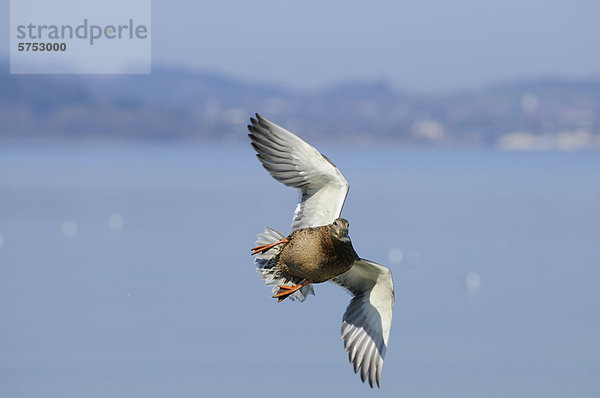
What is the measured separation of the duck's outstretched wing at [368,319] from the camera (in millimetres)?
7188

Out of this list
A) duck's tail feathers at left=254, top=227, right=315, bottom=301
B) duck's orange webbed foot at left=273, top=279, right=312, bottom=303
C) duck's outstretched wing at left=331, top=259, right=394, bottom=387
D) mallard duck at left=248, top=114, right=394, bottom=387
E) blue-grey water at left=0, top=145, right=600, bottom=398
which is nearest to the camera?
mallard duck at left=248, top=114, right=394, bottom=387

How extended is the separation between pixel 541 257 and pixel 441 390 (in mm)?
6574

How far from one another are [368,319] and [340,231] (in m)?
1.03

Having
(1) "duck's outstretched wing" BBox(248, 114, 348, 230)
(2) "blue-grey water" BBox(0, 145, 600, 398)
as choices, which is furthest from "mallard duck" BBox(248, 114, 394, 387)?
(2) "blue-grey water" BBox(0, 145, 600, 398)

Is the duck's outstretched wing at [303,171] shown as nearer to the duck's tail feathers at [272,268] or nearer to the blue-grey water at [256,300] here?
the duck's tail feathers at [272,268]

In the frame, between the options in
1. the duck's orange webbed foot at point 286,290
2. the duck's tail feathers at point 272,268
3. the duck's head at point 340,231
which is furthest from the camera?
the duck's tail feathers at point 272,268

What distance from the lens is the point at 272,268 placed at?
7117 mm

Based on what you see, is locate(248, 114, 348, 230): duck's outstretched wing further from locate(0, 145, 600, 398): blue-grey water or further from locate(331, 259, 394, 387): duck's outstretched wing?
locate(0, 145, 600, 398): blue-grey water

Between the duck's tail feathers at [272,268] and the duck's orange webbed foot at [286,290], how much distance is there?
0.36ft

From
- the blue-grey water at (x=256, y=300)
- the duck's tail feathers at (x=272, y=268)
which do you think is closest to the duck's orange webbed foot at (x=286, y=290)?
the duck's tail feathers at (x=272, y=268)

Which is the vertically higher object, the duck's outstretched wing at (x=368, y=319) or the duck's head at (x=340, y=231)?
the duck's head at (x=340, y=231)

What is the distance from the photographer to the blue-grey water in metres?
8.79

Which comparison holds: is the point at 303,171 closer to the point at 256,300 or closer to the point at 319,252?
the point at 319,252

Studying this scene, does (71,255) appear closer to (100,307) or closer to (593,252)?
(100,307)
